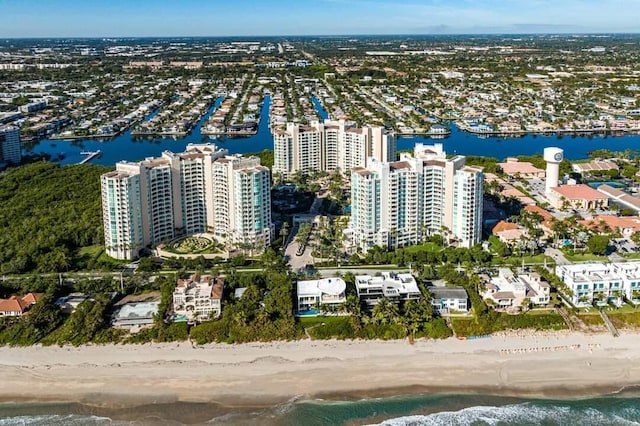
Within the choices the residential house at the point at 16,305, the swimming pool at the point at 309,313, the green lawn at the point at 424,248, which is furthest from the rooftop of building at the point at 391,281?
the residential house at the point at 16,305

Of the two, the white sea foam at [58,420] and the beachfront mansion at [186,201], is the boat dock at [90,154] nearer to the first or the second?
the beachfront mansion at [186,201]

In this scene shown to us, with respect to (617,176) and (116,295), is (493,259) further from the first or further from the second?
(617,176)

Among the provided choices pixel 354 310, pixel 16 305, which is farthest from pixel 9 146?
pixel 354 310

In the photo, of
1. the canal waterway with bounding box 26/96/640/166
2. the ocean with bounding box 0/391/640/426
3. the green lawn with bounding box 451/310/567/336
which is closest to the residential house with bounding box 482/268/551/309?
the green lawn with bounding box 451/310/567/336

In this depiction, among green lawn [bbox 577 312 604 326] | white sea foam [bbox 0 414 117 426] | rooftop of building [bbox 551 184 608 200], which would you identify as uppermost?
rooftop of building [bbox 551 184 608 200]

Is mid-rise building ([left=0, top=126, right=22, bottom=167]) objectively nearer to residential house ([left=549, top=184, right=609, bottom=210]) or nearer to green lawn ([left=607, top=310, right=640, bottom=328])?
residential house ([left=549, top=184, right=609, bottom=210])

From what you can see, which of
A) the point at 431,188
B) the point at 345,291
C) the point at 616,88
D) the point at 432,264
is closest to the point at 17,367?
the point at 345,291
